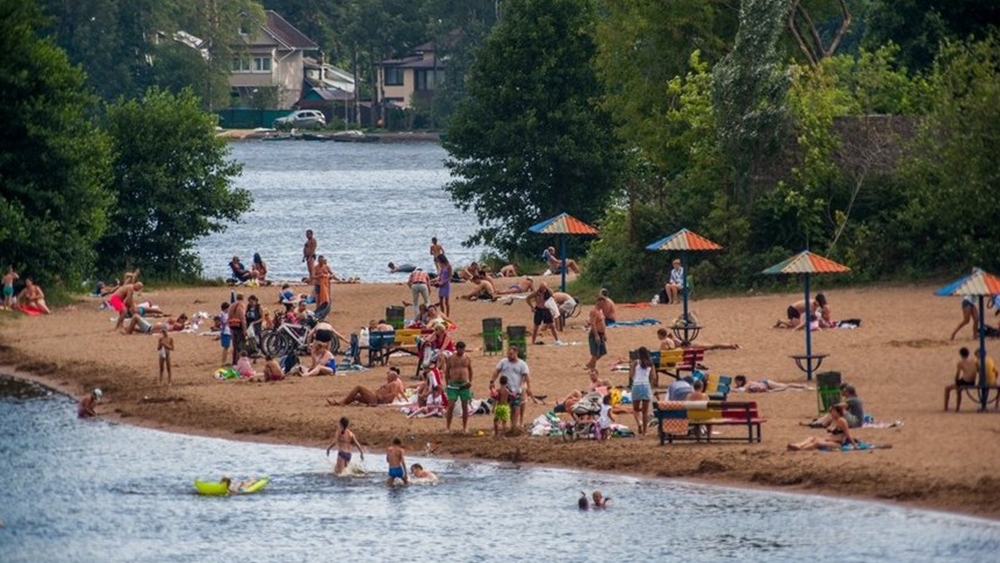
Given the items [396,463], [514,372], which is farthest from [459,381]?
[396,463]

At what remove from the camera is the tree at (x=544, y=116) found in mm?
65188

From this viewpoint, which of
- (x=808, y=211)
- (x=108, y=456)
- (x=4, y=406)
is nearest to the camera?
(x=108, y=456)

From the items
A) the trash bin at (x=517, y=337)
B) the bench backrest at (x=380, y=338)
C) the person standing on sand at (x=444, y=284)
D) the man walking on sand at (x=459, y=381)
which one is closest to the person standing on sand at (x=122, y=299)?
the person standing on sand at (x=444, y=284)

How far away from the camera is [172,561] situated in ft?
97.4

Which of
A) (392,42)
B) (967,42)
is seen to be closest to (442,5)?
(392,42)

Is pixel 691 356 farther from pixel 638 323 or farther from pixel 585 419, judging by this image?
pixel 638 323

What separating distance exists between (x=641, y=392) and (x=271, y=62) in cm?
14102

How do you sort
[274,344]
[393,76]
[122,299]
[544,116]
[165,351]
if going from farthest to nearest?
[393,76] → [544,116] → [122,299] → [274,344] → [165,351]

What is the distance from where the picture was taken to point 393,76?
165 m

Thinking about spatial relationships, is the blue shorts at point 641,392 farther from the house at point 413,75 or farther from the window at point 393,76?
the window at point 393,76

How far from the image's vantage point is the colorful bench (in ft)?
107

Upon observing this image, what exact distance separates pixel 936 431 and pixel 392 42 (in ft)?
439

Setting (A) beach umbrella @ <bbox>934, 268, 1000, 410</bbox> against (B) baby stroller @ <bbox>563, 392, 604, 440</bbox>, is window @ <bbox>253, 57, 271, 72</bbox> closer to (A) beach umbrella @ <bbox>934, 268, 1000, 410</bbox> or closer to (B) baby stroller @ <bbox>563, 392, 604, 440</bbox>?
(B) baby stroller @ <bbox>563, 392, 604, 440</bbox>

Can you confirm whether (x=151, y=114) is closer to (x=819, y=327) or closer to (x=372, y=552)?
(x=819, y=327)
